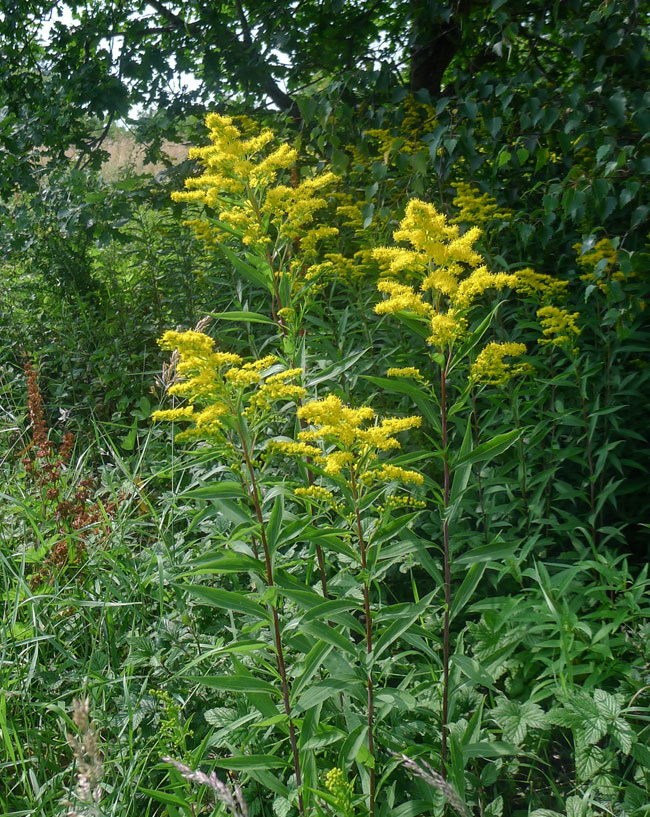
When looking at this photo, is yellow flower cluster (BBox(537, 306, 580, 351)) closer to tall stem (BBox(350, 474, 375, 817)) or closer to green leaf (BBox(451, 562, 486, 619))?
green leaf (BBox(451, 562, 486, 619))

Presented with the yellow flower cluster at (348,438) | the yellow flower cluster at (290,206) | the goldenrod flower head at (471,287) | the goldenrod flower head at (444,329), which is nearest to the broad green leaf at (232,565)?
the yellow flower cluster at (348,438)

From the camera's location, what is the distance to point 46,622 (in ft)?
8.01

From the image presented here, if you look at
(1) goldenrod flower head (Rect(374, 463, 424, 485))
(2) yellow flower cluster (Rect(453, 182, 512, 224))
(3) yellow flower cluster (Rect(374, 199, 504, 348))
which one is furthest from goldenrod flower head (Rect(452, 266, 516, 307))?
(2) yellow flower cluster (Rect(453, 182, 512, 224))

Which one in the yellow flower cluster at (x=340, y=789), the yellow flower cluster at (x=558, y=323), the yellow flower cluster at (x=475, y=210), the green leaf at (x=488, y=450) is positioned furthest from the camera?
the yellow flower cluster at (x=475, y=210)

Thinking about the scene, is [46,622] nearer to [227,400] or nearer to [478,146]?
[227,400]

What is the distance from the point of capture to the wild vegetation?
1594mm

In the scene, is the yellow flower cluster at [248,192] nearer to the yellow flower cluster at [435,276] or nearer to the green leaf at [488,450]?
the yellow flower cluster at [435,276]

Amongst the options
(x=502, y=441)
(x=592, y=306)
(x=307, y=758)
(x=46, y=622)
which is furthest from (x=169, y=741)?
(x=592, y=306)

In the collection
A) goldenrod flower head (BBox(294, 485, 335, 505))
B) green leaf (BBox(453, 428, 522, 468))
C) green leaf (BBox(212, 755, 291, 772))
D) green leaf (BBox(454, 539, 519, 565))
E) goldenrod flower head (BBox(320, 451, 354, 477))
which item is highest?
goldenrod flower head (BBox(320, 451, 354, 477))

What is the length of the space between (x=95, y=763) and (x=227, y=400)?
0.83 meters

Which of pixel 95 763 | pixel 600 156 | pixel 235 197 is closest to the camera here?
pixel 95 763

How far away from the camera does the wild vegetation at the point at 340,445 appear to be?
5.23 ft

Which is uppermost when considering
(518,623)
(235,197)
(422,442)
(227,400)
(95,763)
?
(235,197)

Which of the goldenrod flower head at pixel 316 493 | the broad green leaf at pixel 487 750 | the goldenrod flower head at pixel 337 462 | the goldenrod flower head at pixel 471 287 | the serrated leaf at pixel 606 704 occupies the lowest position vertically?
the serrated leaf at pixel 606 704
